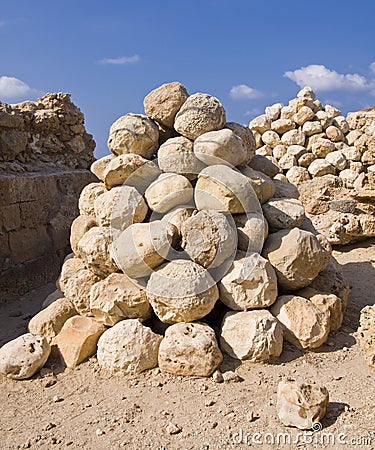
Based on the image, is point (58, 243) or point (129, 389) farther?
point (58, 243)

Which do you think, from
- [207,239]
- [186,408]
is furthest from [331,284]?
[186,408]

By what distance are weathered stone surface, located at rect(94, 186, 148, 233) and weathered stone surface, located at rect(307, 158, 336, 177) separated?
6528 millimetres

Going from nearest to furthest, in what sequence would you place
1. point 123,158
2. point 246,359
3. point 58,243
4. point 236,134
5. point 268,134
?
point 246,359, point 123,158, point 236,134, point 58,243, point 268,134

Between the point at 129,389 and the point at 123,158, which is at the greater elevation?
the point at 123,158

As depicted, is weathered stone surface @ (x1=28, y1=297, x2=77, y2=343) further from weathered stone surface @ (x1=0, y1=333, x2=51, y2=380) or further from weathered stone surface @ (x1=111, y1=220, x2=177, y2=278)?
weathered stone surface @ (x1=111, y1=220, x2=177, y2=278)

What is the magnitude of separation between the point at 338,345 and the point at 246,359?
3.03 feet

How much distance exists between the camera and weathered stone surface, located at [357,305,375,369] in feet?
11.7

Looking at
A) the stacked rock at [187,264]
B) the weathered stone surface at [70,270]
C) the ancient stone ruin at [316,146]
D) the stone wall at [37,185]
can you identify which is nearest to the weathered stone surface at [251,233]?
the stacked rock at [187,264]

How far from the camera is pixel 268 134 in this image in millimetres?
10398

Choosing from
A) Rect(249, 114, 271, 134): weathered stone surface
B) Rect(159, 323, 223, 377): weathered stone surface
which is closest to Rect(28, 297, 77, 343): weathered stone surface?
Rect(159, 323, 223, 377): weathered stone surface

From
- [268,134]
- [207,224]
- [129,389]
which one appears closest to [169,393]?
[129,389]

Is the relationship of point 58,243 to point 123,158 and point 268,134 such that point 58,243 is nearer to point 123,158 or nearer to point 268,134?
point 123,158

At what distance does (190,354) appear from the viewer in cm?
353

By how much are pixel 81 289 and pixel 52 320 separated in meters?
0.43
